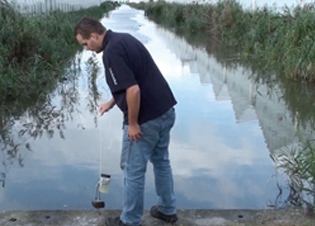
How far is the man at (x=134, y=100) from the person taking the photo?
2910 mm

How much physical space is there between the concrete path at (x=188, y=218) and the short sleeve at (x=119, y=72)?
105 cm

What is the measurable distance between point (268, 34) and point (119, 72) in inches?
370

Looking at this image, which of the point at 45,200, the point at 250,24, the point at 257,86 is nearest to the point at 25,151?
the point at 45,200

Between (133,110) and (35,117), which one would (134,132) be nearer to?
(133,110)

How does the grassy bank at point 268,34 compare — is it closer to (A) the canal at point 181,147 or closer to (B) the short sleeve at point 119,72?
(A) the canal at point 181,147

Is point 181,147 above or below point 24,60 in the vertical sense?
below

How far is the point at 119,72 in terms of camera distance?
114 inches

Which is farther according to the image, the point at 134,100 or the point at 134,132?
the point at 134,132

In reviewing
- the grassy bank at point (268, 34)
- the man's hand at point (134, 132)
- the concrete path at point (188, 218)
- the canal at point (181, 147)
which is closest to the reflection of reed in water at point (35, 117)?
the canal at point (181, 147)

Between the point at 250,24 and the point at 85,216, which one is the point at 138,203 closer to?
the point at 85,216

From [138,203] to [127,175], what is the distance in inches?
7.9

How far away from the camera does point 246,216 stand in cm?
354

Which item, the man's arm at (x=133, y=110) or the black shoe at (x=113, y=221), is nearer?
the man's arm at (x=133, y=110)

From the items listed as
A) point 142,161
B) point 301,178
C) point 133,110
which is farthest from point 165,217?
point 301,178
